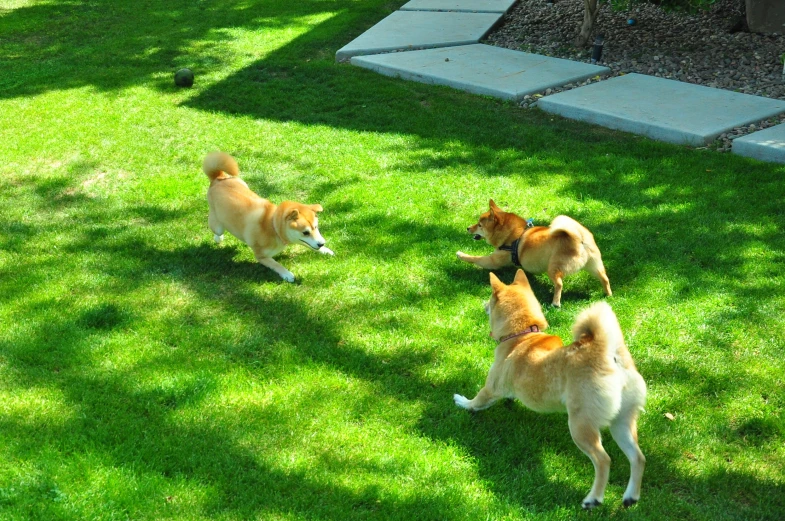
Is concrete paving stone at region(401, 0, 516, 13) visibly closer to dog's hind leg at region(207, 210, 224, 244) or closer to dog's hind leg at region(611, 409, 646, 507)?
dog's hind leg at region(207, 210, 224, 244)

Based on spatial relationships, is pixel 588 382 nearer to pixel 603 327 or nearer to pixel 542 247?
pixel 603 327

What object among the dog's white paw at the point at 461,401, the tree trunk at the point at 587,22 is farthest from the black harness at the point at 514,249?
the tree trunk at the point at 587,22

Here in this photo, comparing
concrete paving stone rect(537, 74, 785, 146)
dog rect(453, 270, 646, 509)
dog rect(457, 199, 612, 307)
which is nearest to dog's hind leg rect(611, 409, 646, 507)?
dog rect(453, 270, 646, 509)

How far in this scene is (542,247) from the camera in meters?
5.33

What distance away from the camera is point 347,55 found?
10.8 metres

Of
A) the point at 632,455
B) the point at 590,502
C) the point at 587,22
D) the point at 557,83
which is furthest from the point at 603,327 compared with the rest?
the point at 587,22

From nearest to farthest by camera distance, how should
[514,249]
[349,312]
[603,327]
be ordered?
1. [603,327]
2. [349,312]
3. [514,249]

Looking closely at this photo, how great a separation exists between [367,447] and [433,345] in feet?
3.58

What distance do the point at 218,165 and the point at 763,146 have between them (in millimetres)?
5131

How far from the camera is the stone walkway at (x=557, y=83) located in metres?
7.82

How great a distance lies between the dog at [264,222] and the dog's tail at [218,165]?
195 millimetres

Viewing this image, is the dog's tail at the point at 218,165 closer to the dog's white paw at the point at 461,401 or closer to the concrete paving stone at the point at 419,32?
the dog's white paw at the point at 461,401

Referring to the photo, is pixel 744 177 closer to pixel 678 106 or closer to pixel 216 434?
pixel 678 106

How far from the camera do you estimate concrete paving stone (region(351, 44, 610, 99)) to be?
9250 mm
